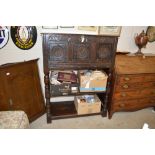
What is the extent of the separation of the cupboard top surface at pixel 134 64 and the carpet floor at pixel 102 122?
2.96ft

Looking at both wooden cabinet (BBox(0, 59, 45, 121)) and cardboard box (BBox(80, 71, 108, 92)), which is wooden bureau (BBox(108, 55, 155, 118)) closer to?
cardboard box (BBox(80, 71, 108, 92))

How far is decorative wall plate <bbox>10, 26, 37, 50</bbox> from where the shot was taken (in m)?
2.08

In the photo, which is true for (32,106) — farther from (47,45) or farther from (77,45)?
(77,45)

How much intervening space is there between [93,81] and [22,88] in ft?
3.47

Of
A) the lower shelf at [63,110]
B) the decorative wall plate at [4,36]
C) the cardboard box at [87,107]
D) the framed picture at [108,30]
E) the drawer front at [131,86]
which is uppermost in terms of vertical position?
the framed picture at [108,30]

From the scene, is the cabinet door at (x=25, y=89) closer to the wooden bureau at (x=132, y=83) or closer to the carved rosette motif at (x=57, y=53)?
the carved rosette motif at (x=57, y=53)

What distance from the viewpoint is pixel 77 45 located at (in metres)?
2.03

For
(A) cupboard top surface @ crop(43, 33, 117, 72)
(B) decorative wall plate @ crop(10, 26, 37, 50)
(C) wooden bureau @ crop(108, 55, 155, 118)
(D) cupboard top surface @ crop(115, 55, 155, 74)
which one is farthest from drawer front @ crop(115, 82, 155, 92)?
(B) decorative wall plate @ crop(10, 26, 37, 50)

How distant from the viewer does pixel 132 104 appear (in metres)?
2.54

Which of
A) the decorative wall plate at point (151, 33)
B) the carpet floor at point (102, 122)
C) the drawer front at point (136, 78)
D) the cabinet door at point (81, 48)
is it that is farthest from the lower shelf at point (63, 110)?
the decorative wall plate at point (151, 33)

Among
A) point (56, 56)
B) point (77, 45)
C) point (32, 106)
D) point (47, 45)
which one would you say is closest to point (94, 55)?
point (77, 45)

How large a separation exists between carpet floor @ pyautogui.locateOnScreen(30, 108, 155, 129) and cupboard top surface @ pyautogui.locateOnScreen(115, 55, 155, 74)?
90 centimetres

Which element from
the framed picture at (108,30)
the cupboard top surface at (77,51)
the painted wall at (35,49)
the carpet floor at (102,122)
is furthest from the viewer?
the carpet floor at (102,122)

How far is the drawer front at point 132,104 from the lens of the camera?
2.48 metres
